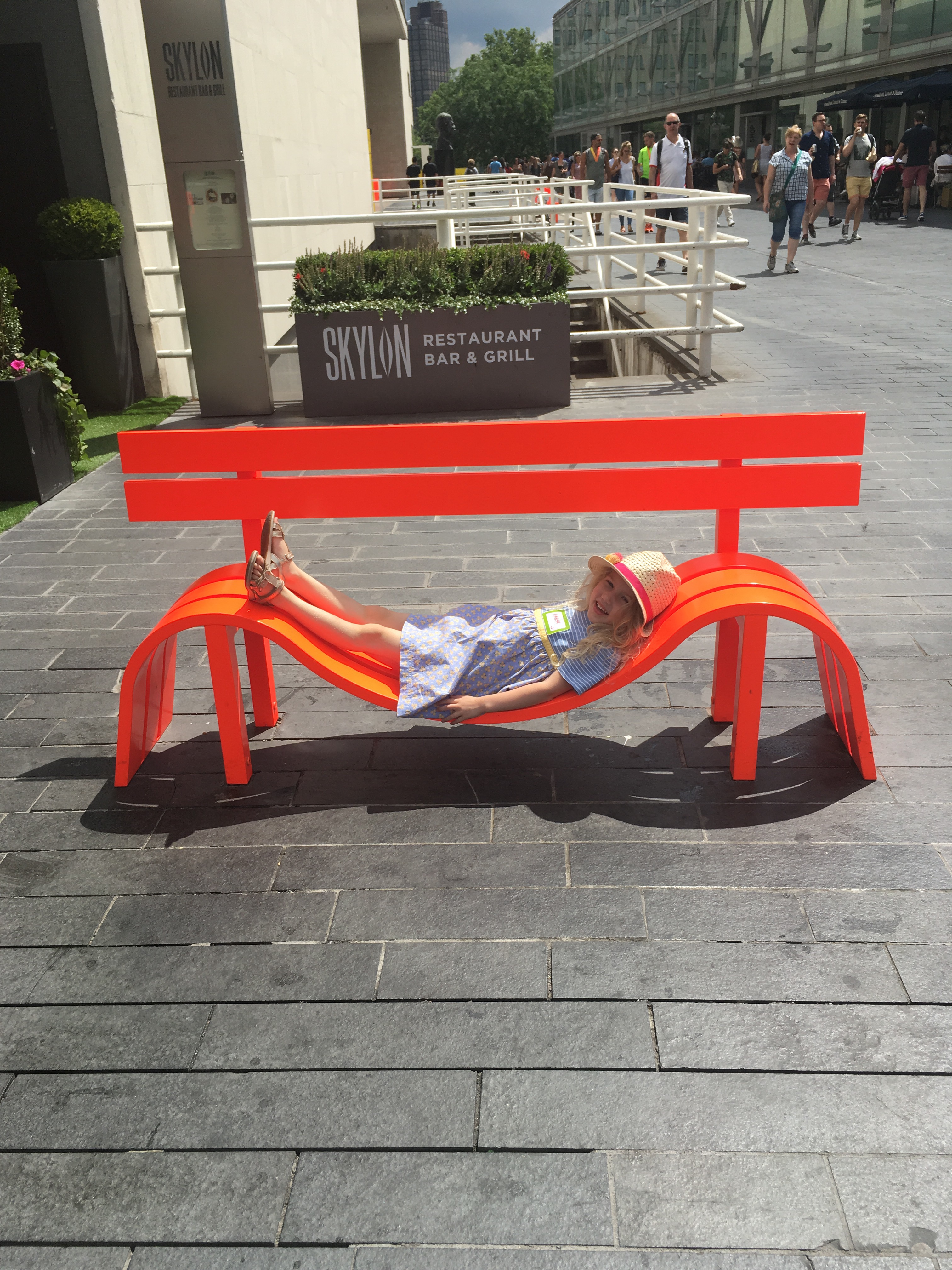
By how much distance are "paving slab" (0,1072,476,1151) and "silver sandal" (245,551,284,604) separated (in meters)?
1.57

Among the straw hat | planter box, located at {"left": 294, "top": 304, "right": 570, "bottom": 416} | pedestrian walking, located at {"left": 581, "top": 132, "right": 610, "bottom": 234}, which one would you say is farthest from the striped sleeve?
pedestrian walking, located at {"left": 581, "top": 132, "right": 610, "bottom": 234}

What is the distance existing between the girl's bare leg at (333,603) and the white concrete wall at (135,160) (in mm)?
7222

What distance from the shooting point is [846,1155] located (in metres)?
2.13

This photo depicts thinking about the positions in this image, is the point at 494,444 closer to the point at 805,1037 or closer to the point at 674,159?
the point at 805,1037

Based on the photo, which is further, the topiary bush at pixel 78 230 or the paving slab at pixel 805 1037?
the topiary bush at pixel 78 230

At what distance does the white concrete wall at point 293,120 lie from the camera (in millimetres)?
11945

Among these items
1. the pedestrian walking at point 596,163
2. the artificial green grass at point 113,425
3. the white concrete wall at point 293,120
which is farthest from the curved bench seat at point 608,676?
the pedestrian walking at point 596,163

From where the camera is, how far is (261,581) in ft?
11.2

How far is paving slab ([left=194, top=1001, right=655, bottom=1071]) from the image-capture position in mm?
2393

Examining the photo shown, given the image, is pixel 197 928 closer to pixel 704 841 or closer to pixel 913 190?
pixel 704 841

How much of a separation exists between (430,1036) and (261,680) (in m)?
1.83

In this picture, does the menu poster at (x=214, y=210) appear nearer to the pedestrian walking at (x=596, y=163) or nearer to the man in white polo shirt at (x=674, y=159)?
the man in white polo shirt at (x=674, y=159)

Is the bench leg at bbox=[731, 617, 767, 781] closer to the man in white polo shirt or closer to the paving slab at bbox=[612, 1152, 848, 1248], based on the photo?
the paving slab at bbox=[612, 1152, 848, 1248]

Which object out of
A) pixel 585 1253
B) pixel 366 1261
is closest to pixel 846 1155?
pixel 585 1253
